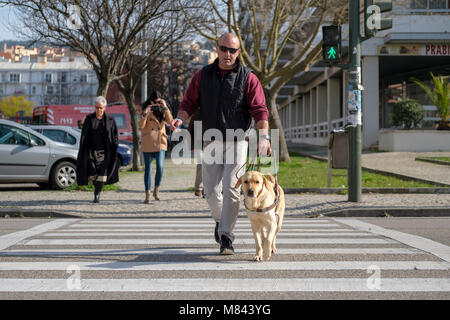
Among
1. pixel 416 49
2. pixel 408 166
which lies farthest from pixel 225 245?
pixel 416 49

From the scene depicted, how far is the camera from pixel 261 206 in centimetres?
500

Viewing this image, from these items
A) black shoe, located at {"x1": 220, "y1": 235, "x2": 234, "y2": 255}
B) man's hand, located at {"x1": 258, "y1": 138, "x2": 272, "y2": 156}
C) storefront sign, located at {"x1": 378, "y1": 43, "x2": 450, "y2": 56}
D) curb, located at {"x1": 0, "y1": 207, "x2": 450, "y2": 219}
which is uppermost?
storefront sign, located at {"x1": 378, "y1": 43, "x2": 450, "y2": 56}

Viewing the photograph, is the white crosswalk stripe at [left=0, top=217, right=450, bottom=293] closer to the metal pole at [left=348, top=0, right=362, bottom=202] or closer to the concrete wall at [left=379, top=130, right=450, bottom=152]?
the metal pole at [left=348, top=0, right=362, bottom=202]

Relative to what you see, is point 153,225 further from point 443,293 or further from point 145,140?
point 443,293

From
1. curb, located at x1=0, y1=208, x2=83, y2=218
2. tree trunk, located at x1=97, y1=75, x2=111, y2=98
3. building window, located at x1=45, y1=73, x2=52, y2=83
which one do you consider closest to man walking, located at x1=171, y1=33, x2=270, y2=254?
curb, located at x1=0, y1=208, x2=83, y2=218

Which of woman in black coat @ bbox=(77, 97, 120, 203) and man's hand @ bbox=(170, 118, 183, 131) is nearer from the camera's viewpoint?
man's hand @ bbox=(170, 118, 183, 131)

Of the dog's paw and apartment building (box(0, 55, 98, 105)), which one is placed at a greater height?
apartment building (box(0, 55, 98, 105))

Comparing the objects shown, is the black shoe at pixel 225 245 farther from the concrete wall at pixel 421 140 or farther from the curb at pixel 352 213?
the concrete wall at pixel 421 140

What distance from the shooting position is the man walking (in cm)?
550

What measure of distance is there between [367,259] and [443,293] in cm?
134

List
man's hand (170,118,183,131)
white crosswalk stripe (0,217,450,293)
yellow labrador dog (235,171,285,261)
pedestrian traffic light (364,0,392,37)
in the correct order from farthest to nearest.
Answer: pedestrian traffic light (364,0,392,37)
man's hand (170,118,183,131)
yellow labrador dog (235,171,285,261)
white crosswalk stripe (0,217,450,293)

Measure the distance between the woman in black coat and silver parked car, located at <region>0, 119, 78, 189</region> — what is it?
3.03 m

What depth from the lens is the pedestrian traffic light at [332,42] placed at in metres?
10.1

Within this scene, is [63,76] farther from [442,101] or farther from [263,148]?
[263,148]
